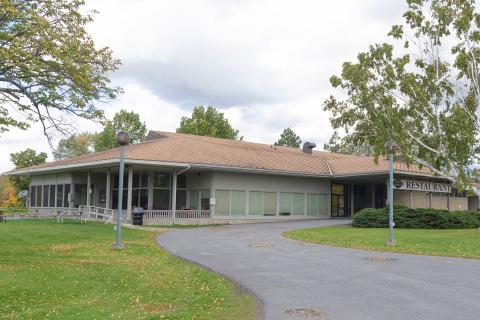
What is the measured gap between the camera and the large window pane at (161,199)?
104ft

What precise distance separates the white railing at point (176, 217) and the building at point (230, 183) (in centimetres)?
6

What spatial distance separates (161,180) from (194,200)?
244cm

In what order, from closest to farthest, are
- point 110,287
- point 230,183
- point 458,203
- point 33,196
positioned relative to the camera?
point 110,287 < point 230,183 < point 458,203 < point 33,196

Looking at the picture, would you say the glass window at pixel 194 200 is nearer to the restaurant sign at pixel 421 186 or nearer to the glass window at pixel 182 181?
the glass window at pixel 182 181

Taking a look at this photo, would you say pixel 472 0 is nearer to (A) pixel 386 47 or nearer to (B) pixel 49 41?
(A) pixel 386 47

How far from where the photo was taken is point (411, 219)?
1106 inches

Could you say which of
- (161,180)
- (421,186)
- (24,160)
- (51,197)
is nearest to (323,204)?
(421,186)

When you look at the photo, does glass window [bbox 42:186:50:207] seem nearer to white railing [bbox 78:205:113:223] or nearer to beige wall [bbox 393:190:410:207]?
white railing [bbox 78:205:113:223]

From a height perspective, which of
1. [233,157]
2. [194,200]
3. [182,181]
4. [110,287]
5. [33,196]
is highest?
[233,157]

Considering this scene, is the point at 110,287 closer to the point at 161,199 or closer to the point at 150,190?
the point at 150,190

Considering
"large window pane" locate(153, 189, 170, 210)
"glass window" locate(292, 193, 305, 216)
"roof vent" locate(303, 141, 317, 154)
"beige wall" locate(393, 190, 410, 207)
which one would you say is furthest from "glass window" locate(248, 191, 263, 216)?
"roof vent" locate(303, 141, 317, 154)

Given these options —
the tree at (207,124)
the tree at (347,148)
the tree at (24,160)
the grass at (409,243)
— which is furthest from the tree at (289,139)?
the grass at (409,243)

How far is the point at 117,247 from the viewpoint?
16.0m

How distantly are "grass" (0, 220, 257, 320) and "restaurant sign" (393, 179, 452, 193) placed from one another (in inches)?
857
